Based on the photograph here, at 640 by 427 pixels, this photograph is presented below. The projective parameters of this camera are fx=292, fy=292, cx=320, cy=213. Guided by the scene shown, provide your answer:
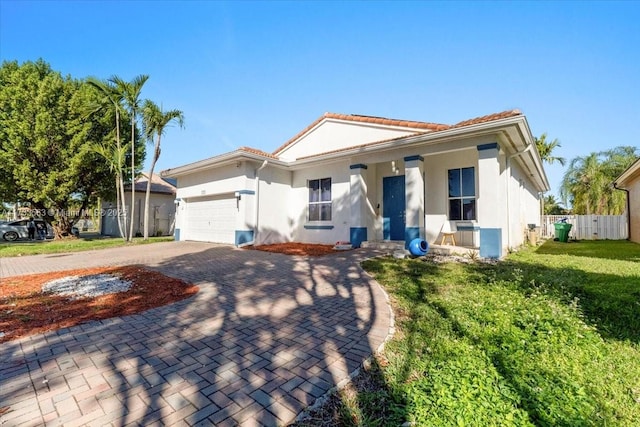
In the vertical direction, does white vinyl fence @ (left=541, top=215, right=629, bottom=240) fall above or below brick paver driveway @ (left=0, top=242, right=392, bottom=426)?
above

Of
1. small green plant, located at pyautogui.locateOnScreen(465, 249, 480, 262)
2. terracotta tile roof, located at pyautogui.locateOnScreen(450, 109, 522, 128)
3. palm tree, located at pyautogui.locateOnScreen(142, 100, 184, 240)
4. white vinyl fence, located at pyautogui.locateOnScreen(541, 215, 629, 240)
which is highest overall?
palm tree, located at pyautogui.locateOnScreen(142, 100, 184, 240)

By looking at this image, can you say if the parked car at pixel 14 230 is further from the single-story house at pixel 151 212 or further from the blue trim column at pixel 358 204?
the blue trim column at pixel 358 204

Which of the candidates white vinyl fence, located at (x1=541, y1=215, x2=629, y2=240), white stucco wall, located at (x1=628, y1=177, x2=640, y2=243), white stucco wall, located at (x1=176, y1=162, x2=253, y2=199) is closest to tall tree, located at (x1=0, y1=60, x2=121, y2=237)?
white stucco wall, located at (x1=176, y1=162, x2=253, y2=199)

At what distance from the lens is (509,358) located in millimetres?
2771

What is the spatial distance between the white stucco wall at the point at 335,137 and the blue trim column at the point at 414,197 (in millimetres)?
2180

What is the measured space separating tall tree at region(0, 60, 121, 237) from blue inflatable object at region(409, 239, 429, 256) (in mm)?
16450

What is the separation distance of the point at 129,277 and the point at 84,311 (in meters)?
2.32

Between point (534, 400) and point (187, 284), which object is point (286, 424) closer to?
point (534, 400)

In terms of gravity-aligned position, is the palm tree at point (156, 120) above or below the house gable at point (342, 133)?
above

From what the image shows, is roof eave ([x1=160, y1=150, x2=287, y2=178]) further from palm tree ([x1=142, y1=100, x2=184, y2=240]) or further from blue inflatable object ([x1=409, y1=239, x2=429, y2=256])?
blue inflatable object ([x1=409, y1=239, x2=429, y2=256])

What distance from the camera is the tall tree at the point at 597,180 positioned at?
20769 millimetres

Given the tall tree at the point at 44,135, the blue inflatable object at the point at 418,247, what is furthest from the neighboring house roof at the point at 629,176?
the tall tree at the point at 44,135

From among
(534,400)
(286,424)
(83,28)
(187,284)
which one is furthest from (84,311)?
(83,28)

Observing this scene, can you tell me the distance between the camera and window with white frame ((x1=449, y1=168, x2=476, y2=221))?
950 cm
